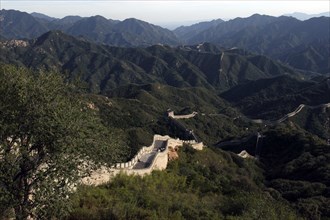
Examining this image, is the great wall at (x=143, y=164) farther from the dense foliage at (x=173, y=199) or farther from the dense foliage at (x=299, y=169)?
the dense foliage at (x=299, y=169)

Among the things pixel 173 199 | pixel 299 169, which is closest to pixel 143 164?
pixel 173 199

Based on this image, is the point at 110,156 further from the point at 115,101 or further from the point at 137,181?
the point at 115,101

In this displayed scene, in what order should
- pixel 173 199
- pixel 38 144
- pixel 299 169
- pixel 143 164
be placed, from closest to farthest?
pixel 38 144 < pixel 173 199 < pixel 143 164 < pixel 299 169

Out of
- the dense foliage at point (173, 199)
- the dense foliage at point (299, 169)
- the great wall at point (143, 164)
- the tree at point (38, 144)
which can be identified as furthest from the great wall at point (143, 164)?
the dense foliage at point (299, 169)

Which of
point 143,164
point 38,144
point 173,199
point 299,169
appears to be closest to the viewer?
point 38,144

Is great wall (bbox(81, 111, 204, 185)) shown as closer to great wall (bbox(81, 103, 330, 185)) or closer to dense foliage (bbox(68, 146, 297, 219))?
great wall (bbox(81, 103, 330, 185))

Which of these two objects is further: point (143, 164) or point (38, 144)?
point (143, 164)

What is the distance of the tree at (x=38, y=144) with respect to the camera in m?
19.3

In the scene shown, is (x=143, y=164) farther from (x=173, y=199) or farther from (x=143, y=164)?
(x=173, y=199)

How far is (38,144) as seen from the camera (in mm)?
20203

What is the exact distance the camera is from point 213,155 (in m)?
60.8

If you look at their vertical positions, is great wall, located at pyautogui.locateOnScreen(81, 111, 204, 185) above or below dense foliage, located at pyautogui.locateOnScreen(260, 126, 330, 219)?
above

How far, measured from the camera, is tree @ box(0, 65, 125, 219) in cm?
1934

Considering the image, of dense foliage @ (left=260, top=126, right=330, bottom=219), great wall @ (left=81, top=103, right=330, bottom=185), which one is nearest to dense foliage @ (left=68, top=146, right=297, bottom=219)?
great wall @ (left=81, top=103, right=330, bottom=185)
